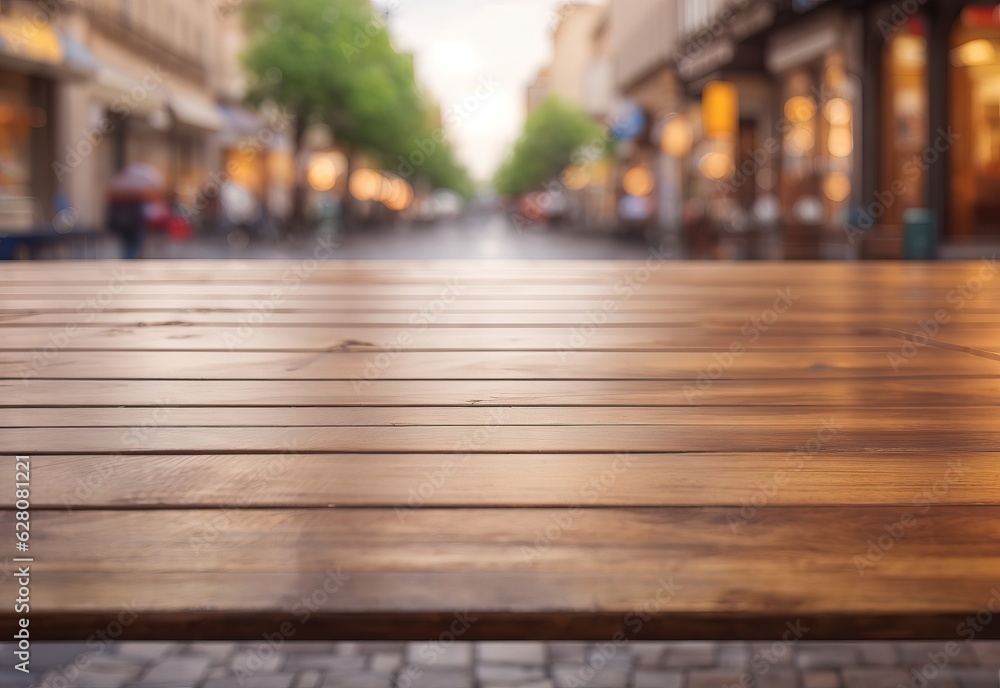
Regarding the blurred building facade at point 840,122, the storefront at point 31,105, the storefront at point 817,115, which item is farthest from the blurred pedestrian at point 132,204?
the storefront at point 817,115

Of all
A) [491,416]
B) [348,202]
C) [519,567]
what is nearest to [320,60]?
[348,202]

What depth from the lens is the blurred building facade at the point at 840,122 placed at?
579 inches

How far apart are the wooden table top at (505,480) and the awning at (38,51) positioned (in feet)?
61.0

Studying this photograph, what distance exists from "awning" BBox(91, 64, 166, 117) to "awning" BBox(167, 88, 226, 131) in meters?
0.71

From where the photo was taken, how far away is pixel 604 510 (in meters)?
1.37

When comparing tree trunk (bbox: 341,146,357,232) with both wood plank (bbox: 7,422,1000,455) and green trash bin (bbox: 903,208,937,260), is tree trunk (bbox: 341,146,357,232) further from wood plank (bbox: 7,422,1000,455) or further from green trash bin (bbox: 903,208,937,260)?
wood plank (bbox: 7,422,1000,455)

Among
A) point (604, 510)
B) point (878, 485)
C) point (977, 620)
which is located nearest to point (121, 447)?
point (604, 510)

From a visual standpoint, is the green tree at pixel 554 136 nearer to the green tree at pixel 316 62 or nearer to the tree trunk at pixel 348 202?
the tree trunk at pixel 348 202

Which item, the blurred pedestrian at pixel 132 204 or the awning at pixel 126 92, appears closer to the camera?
the blurred pedestrian at pixel 132 204

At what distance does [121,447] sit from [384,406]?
0.48 m

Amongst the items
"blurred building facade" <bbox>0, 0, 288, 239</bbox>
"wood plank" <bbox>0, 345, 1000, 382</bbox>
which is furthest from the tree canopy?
"wood plank" <bbox>0, 345, 1000, 382</bbox>

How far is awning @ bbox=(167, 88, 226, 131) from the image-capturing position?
30234 millimetres

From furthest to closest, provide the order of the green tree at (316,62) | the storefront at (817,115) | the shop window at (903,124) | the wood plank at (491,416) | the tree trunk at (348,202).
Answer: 1. the tree trunk at (348,202)
2. the green tree at (316,62)
3. the storefront at (817,115)
4. the shop window at (903,124)
5. the wood plank at (491,416)

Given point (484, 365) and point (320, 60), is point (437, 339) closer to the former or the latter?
point (484, 365)
